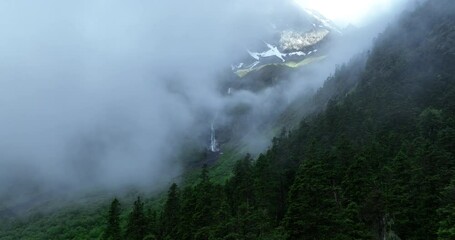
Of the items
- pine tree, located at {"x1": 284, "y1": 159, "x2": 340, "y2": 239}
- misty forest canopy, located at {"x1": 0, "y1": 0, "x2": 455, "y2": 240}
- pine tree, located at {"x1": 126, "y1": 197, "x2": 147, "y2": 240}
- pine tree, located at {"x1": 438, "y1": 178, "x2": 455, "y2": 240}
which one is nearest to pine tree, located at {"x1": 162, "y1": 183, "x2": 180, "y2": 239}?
misty forest canopy, located at {"x1": 0, "y1": 0, "x2": 455, "y2": 240}

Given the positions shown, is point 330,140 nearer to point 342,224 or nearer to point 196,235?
point 196,235

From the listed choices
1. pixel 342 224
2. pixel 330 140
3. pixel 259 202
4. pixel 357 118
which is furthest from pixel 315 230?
pixel 357 118

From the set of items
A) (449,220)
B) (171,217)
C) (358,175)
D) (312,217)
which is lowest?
(449,220)

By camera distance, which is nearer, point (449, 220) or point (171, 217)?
point (449, 220)

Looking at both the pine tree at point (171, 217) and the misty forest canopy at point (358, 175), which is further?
the pine tree at point (171, 217)

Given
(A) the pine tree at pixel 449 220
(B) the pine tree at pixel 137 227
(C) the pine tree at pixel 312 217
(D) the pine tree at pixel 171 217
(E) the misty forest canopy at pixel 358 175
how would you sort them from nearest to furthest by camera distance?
(A) the pine tree at pixel 449 220, (C) the pine tree at pixel 312 217, (E) the misty forest canopy at pixel 358 175, (D) the pine tree at pixel 171 217, (B) the pine tree at pixel 137 227

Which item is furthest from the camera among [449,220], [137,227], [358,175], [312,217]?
[137,227]

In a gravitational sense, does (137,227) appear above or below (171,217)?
below

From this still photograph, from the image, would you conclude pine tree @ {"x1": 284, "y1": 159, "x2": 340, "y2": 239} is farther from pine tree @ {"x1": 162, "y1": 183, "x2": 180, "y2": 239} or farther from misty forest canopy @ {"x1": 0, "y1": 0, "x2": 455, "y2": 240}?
pine tree @ {"x1": 162, "y1": 183, "x2": 180, "y2": 239}

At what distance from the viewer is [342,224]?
42.1 m

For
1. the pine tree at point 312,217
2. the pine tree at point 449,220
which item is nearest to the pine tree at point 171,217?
the pine tree at point 312,217

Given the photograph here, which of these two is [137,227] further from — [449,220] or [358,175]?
[449,220]

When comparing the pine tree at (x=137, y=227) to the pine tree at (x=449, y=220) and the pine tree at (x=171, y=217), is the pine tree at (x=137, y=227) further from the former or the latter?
the pine tree at (x=449, y=220)

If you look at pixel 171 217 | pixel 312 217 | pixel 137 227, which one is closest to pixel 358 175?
pixel 312 217
